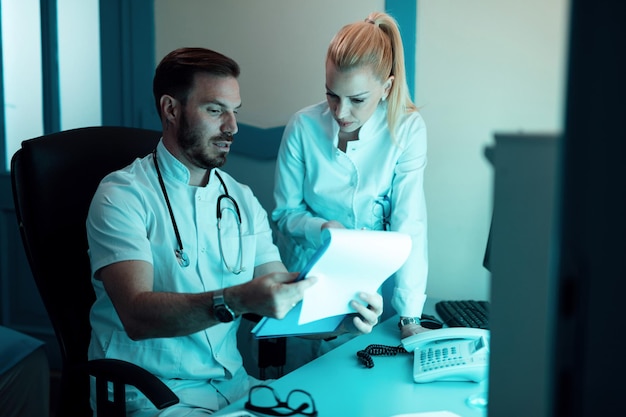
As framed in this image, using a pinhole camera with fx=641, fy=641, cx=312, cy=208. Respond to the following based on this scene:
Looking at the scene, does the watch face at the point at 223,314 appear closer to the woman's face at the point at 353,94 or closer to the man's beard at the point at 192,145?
the man's beard at the point at 192,145

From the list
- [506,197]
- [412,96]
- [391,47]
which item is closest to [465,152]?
[412,96]

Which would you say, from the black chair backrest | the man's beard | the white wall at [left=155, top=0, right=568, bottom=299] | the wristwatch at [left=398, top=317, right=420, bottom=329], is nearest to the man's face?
the man's beard

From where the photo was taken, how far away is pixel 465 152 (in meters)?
2.12

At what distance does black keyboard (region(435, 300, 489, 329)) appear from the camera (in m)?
1.65

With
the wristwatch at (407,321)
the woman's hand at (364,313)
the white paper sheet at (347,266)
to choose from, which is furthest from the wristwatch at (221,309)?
the wristwatch at (407,321)

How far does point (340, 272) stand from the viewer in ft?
3.77

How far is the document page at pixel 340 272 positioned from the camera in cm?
109

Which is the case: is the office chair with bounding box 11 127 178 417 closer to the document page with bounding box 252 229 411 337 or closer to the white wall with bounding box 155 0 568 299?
the document page with bounding box 252 229 411 337

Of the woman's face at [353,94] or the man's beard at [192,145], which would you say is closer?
the man's beard at [192,145]

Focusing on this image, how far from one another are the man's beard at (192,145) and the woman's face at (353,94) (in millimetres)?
362

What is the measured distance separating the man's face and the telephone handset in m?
0.65

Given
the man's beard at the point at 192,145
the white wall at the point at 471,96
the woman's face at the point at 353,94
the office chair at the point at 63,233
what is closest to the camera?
the office chair at the point at 63,233

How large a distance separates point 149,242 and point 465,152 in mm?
1141

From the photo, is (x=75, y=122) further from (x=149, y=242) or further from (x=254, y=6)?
(x=149, y=242)
